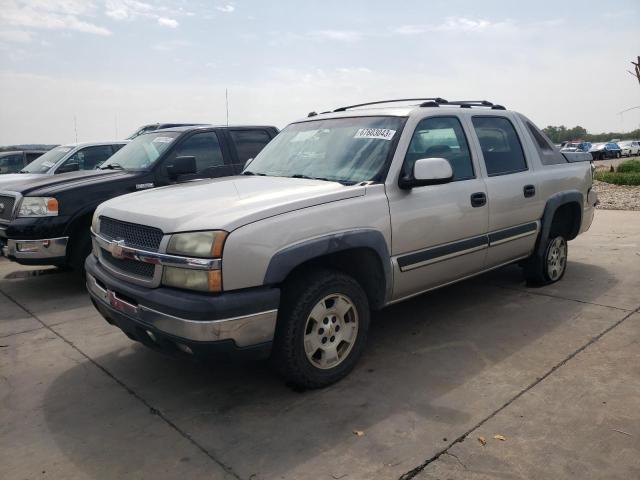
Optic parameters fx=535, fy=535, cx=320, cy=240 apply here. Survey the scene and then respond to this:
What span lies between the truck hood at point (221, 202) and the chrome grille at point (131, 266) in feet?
0.81

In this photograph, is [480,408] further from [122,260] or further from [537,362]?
[122,260]

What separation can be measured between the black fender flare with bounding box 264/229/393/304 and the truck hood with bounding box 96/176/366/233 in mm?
227

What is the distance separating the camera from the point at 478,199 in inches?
167

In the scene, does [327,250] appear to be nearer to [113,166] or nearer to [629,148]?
[113,166]

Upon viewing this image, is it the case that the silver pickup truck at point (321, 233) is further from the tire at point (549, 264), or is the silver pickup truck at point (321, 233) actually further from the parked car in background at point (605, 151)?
the parked car in background at point (605, 151)

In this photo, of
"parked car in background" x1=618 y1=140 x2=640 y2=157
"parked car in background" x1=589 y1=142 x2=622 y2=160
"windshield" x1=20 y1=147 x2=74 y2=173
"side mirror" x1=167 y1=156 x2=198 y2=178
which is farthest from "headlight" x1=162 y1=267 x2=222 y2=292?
"parked car in background" x1=618 y1=140 x2=640 y2=157

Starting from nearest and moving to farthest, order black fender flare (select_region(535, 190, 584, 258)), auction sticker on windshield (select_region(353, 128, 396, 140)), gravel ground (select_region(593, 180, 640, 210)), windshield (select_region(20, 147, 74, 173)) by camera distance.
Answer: auction sticker on windshield (select_region(353, 128, 396, 140))
black fender flare (select_region(535, 190, 584, 258))
windshield (select_region(20, 147, 74, 173))
gravel ground (select_region(593, 180, 640, 210))

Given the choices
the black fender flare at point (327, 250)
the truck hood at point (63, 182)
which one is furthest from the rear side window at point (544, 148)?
the truck hood at point (63, 182)

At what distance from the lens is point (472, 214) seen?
165 inches

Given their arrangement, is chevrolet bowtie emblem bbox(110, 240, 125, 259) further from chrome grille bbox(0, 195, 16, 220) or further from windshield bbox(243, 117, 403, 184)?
chrome grille bbox(0, 195, 16, 220)

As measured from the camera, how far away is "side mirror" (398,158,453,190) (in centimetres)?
353

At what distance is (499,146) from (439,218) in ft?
4.12

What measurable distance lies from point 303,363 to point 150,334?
910 millimetres

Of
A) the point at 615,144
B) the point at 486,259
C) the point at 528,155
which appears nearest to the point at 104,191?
the point at 486,259
